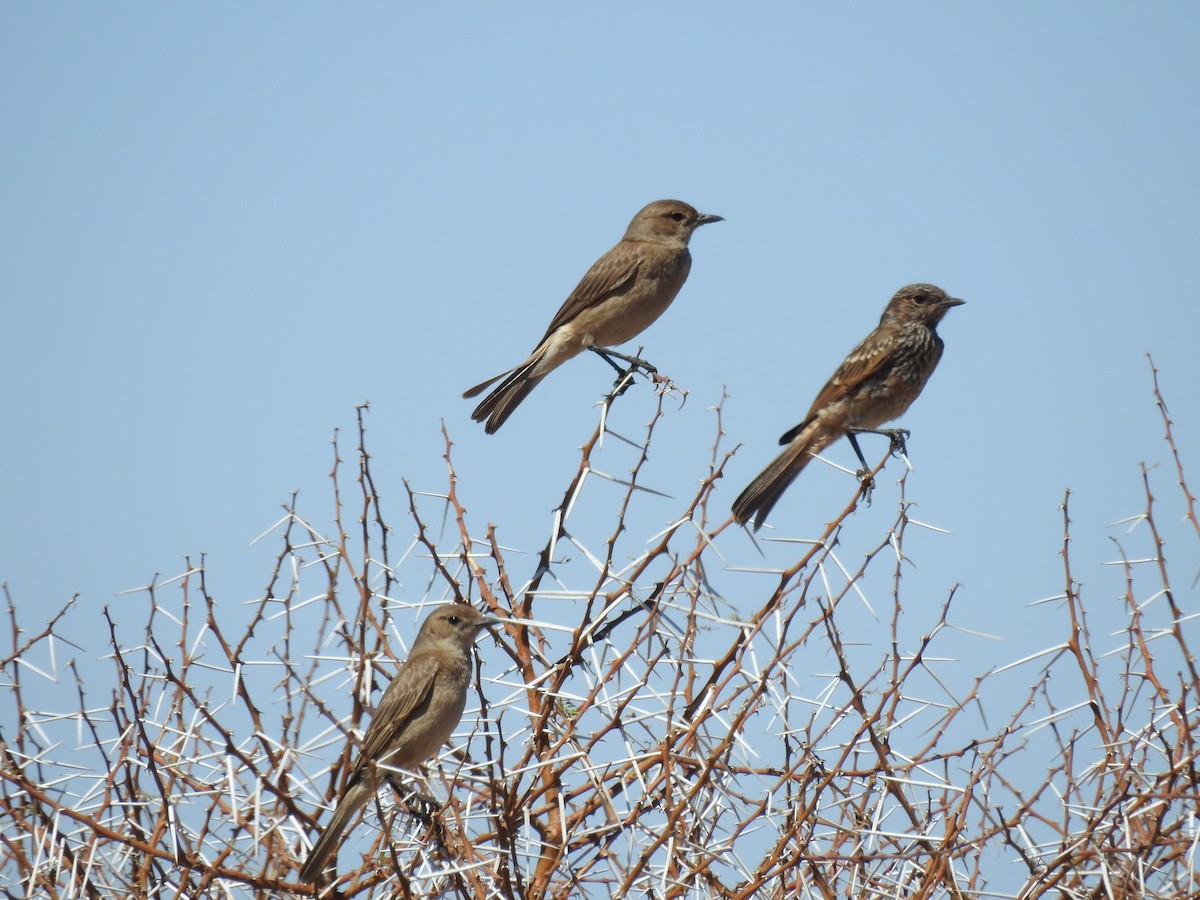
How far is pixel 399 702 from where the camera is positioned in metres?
5.18

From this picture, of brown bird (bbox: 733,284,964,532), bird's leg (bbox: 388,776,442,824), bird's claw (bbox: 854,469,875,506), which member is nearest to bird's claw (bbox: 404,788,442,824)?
bird's leg (bbox: 388,776,442,824)

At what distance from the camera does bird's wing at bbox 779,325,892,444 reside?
7.35 metres

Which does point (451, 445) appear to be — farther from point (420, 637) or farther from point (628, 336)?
point (628, 336)

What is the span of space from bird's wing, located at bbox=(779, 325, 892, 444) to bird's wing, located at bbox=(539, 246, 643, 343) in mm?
1378

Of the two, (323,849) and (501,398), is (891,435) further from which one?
(323,849)

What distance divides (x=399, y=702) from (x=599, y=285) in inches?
132

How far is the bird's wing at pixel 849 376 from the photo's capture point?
7352mm

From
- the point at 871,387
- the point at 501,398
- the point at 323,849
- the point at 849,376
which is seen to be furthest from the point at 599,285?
the point at 323,849

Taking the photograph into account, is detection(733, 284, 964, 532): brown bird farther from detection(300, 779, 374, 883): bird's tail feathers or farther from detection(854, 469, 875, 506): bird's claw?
detection(300, 779, 374, 883): bird's tail feathers

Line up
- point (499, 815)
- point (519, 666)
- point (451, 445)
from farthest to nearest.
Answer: point (451, 445), point (519, 666), point (499, 815)

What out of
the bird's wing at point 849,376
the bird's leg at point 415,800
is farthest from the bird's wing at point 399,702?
the bird's wing at point 849,376

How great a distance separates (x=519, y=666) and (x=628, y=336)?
11.7 feet

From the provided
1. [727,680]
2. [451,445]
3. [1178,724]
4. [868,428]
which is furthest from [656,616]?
[868,428]

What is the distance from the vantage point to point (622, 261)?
7.82 metres
